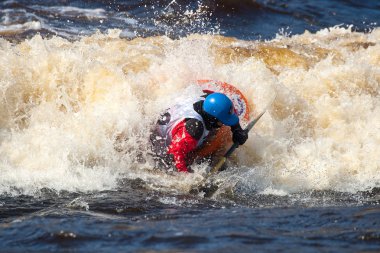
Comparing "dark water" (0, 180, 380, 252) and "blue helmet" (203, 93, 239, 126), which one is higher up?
"blue helmet" (203, 93, 239, 126)

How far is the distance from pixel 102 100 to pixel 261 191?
2500mm

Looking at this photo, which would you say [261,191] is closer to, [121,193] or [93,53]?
[121,193]

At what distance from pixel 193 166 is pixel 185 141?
340 mm

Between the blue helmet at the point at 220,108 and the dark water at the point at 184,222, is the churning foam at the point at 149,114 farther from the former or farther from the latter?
the blue helmet at the point at 220,108

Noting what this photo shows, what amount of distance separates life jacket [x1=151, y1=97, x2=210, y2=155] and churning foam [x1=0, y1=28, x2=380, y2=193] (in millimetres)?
241

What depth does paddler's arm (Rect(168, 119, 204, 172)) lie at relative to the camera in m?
6.93

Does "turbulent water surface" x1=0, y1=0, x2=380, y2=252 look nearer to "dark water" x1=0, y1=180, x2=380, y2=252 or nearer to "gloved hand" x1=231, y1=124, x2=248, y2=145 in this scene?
"dark water" x1=0, y1=180, x2=380, y2=252

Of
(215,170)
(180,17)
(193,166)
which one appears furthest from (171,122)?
(180,17)

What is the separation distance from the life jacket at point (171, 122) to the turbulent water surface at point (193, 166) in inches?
7.7

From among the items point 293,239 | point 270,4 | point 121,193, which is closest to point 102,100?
point 121,193

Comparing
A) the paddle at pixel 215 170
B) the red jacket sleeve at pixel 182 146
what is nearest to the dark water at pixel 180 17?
the paddle at pixel 215 170

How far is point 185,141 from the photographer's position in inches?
273

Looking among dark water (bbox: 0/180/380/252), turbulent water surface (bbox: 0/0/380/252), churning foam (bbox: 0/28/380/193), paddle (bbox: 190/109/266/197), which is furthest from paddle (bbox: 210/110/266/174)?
dark water (bbox: 0/180/380/252)

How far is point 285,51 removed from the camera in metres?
10.7
